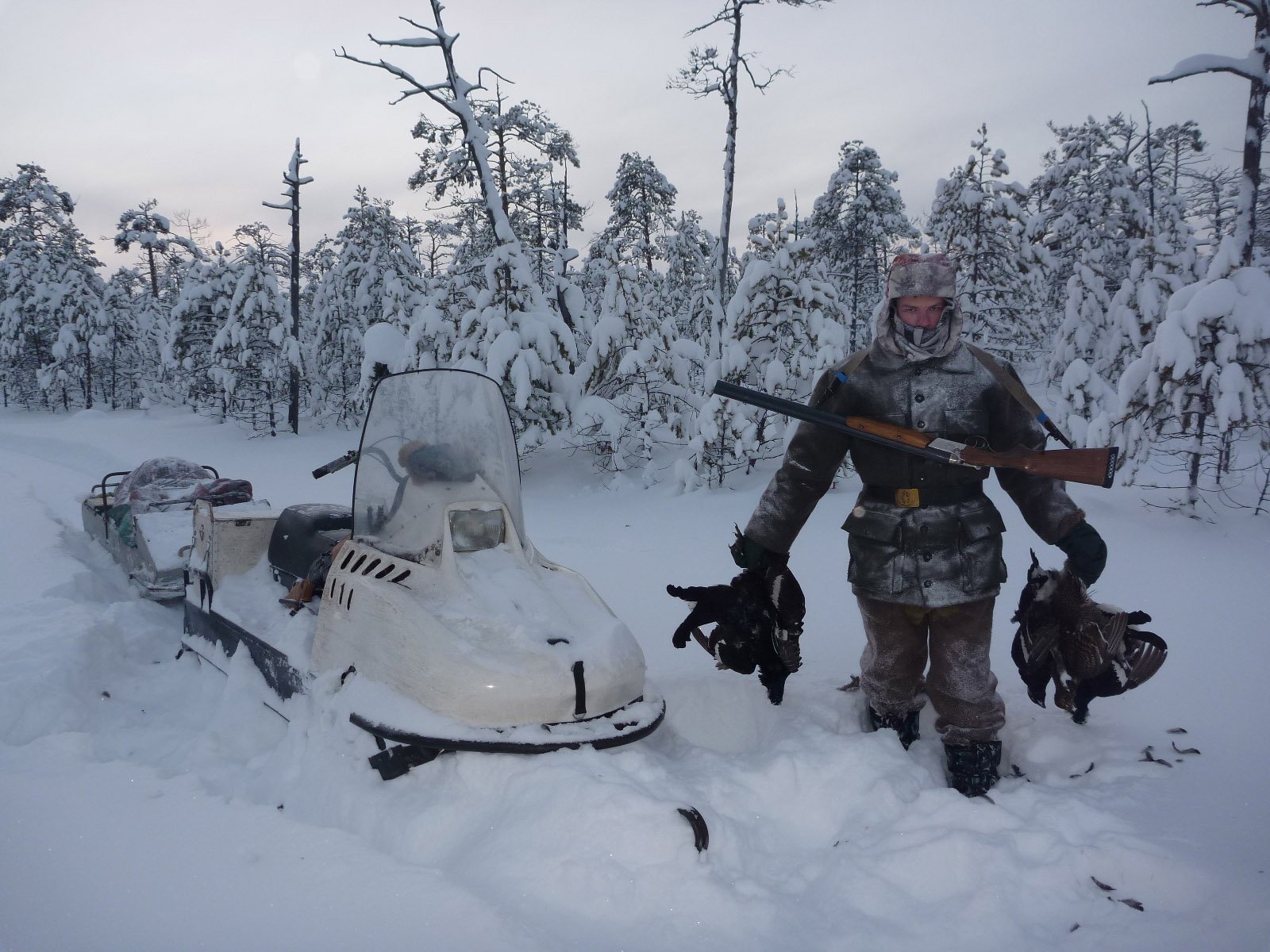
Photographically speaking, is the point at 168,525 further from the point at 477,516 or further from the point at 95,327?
the point at 95,327

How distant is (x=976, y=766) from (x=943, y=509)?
3.46 ft

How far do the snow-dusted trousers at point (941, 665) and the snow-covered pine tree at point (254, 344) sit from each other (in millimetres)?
21793

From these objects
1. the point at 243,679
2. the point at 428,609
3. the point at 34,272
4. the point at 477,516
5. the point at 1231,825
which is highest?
the point at 34,272

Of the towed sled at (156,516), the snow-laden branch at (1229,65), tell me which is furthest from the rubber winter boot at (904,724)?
the snow-laden branch at (1229,65)

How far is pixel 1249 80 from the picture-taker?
7.77m

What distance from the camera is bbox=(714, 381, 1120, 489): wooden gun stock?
276 cm

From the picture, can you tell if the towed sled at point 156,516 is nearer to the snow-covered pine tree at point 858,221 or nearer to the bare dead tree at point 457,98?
the bare dead tree at point 457,98

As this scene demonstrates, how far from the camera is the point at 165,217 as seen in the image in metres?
32.7

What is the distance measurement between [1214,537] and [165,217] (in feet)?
129

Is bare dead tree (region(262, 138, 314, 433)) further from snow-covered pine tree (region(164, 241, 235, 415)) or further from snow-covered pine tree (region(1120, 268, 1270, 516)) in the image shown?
snow-covered pine tree (region(1120, 268, 1270, 516))

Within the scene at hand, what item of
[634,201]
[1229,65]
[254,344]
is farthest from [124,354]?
[1229,65]

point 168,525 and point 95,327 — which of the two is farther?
point 95,327

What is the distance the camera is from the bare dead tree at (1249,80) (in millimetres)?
7484

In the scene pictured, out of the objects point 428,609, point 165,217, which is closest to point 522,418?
point 428,609
